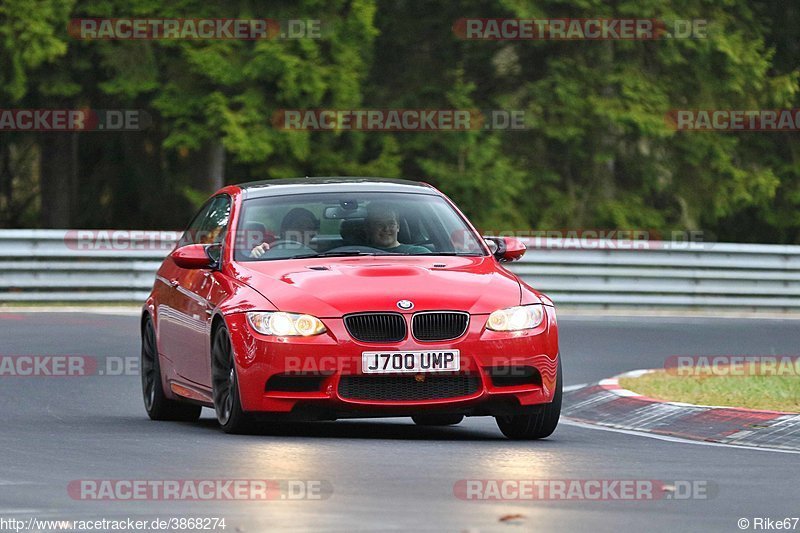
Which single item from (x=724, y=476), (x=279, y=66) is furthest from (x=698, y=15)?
(x=724, y=476)

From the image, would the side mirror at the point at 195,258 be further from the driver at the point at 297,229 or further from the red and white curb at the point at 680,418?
the red and white curb at the point at 680,418

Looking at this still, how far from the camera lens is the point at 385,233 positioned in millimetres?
12273

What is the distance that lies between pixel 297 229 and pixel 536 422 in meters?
1.86

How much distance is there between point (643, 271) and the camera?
26.9 m

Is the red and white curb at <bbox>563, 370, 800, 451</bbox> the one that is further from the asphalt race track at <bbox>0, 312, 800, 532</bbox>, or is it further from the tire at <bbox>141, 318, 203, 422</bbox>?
the tire at <bbox>141, 318, 203, 422</bbox>

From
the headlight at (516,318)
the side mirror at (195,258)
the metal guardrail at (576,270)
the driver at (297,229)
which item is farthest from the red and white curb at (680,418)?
the metal guardrail at (576,270)

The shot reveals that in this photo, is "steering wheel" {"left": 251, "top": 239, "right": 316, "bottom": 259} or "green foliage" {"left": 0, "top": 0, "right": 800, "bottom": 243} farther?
"green foliage" {"left": 0, "top": 0, "right": 800, "bottom": 243}

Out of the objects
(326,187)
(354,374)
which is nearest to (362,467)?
(354,374)

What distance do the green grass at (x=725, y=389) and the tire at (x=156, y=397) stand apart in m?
3.30

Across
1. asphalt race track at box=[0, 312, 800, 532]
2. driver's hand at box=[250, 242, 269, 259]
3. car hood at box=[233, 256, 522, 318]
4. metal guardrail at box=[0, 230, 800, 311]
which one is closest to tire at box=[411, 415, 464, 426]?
asphalt race track at box=[0, 312, 800, 532]

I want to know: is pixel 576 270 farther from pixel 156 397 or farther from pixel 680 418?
pixel 156 397

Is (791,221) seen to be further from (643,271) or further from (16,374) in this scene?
(16,374)

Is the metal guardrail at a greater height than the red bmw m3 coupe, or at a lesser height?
lesser

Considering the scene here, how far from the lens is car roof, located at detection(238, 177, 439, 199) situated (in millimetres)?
12652
